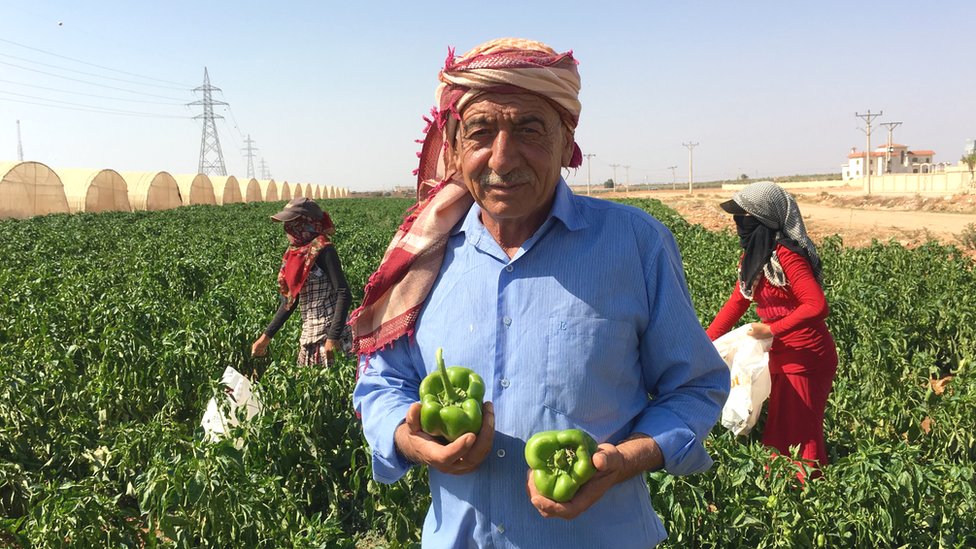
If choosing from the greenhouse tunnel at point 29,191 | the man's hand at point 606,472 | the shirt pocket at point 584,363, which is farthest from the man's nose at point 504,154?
the greenhouse tunnel at point 29,191

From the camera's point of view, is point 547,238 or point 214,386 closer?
point 547,238

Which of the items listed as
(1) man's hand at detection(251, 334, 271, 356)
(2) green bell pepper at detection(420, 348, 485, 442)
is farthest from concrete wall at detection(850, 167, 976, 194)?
(2) green bell pepper at detection(420, 348, 485, 442)

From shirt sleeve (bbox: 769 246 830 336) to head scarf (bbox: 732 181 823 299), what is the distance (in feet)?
0.13

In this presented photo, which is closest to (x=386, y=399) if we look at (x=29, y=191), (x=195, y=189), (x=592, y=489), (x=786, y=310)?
(x=592, y=489)

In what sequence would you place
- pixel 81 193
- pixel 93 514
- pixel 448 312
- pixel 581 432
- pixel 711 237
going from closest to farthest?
pixel 581 432
pixel 448 312
pixel 93 514
pixel 711 237
pixel 81 193

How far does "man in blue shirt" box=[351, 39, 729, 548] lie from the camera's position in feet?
5.70

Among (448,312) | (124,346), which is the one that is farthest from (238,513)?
(124,346)

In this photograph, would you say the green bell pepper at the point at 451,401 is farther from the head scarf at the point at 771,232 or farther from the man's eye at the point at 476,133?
the head scarf at the point at 771,232

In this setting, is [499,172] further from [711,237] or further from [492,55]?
[711,237]

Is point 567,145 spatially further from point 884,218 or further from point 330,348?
point 884,218

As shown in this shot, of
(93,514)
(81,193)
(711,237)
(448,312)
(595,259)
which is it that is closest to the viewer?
(595,259)

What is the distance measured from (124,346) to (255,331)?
48.7 inches

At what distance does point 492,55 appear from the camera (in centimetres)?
175

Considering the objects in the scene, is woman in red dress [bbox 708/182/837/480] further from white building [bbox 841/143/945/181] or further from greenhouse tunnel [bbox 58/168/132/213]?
white building [bbox 841/143/945/181]
